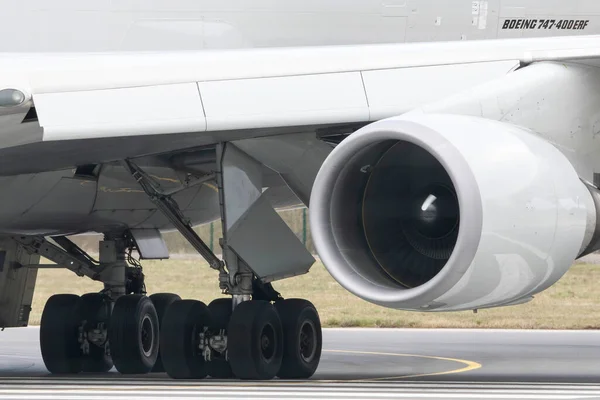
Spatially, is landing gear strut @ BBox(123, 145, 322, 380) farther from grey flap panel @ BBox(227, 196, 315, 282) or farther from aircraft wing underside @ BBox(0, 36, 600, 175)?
aircraft wing underside @ BBox(0, 36, 600, 175)

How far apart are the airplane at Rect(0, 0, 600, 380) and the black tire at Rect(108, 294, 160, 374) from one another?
1.19 metres

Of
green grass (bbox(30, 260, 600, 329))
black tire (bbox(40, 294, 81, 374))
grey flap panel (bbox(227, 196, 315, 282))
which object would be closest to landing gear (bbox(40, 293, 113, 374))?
black tire (bbox(40, 294, 81, 374))

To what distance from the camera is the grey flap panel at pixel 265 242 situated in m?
11.4

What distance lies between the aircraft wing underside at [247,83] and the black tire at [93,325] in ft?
16.3

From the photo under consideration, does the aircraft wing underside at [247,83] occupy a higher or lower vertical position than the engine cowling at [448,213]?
higher

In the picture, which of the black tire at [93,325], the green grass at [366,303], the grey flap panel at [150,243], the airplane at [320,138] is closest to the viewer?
the airplane at [320,138]

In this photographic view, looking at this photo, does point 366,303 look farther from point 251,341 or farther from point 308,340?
point 251,341

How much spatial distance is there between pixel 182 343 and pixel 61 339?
8.16 feet

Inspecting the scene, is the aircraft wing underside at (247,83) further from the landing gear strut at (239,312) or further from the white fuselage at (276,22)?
the landing gear strut at (239,312)

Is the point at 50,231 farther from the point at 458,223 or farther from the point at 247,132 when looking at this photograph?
the point at 458,223

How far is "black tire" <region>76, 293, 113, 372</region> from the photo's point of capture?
14.2 metres

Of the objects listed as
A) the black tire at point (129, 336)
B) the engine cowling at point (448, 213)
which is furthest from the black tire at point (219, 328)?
the engine cowling at point (448, 213)

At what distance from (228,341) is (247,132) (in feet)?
6.63

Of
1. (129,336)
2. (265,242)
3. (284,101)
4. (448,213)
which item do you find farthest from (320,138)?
(129,336)
